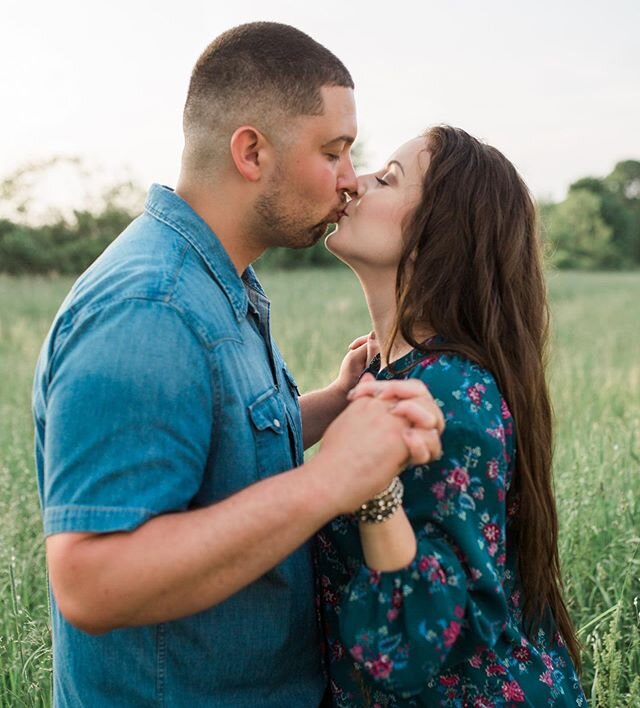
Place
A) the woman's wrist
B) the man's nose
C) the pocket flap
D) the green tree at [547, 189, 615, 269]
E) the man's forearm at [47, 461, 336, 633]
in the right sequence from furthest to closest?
1. the green tree at [547, 189, 615, 269]
2. the man's nose
3. the pocket flap
4. the woman's wrist
5. the man's forearm at [47, 461, 336, 633]

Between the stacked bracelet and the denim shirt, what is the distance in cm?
25

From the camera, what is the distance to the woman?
66.1 inches

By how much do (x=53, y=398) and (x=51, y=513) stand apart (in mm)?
189

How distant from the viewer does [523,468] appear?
202 centimetres

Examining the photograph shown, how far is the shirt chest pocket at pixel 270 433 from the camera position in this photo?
1.77 m

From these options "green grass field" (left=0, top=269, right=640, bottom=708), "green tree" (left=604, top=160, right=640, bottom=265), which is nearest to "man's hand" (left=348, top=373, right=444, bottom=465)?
"green grass field" (left=0, top=269, right=640, bottom=708)

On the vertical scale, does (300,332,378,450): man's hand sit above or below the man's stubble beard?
below

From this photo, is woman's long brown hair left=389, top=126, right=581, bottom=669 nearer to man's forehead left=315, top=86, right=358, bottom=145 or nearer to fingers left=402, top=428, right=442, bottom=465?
man's forehead left=315, top=86, right=358, bottom=145

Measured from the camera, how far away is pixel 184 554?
1.41 metres

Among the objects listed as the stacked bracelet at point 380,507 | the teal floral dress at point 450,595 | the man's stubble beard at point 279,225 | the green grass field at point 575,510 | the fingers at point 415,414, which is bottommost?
the green grass field at point 575,510

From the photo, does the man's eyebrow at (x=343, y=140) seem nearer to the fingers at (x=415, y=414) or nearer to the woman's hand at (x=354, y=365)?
the woman's hand at (x=354, y=365)

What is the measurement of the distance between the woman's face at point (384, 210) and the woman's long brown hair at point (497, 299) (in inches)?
1.4

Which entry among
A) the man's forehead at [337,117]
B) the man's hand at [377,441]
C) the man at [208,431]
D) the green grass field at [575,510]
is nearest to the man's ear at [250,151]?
the man at [208,431]

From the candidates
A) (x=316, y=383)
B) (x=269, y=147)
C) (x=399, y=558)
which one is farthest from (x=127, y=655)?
(x=316, y=383)
